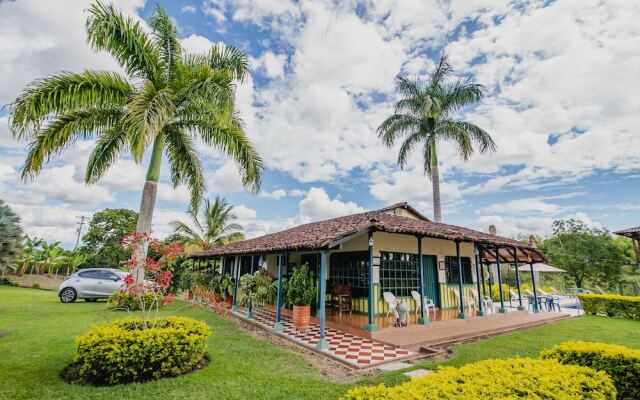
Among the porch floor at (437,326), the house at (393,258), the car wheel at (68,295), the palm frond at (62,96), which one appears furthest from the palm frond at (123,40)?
the car wheel at (68,295)

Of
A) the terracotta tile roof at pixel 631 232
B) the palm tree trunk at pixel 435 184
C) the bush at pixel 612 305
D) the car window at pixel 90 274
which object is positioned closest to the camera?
the bush at pixel 612 305

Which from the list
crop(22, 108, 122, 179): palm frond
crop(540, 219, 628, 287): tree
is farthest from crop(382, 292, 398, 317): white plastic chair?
crop(540, 219, 628, 287): tree

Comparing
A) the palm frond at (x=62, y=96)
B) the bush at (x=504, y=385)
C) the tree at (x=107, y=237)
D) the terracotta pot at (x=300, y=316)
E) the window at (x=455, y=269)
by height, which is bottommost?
the terracotta pot at (x=300, y=316)

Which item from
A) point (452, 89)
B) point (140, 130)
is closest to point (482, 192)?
point (452, 89)

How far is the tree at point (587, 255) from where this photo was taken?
872 inches

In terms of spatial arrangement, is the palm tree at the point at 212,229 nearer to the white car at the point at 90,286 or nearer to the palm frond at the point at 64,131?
the white car at the point at 90,286

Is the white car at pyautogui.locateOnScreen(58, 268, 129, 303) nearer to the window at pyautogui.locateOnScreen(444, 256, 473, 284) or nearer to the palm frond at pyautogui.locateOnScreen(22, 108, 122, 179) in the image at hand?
the palm frond at pyautogui.locateOnScreen(22, 108, 122, 179)

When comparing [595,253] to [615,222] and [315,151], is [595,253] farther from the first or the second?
[315,151]

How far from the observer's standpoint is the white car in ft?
43.0

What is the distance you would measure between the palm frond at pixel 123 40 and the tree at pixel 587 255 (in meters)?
30.5

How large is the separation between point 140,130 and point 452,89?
1571 centimetres

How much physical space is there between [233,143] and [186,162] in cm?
209

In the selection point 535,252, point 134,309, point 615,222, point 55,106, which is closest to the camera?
point 55,106

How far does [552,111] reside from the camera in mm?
11078
